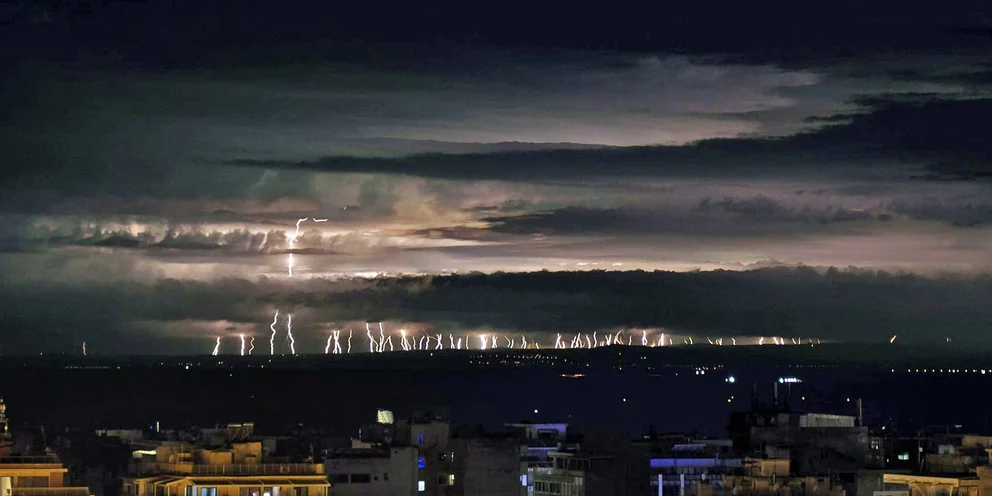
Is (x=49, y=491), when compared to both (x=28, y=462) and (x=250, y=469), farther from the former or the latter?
(x=250, y=469)

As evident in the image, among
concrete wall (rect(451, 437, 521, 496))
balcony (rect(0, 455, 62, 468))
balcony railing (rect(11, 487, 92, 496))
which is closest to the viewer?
balcony railing (rect(11, 487, 92, 496))

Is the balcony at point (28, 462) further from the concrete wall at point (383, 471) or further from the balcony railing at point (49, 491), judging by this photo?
the concrete wall at point (383, 471)

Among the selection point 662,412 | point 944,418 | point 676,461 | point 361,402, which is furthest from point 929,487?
point 361,402

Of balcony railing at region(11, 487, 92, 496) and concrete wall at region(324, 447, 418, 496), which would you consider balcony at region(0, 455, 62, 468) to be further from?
concrete wall at region(324, 447, 418, 496)

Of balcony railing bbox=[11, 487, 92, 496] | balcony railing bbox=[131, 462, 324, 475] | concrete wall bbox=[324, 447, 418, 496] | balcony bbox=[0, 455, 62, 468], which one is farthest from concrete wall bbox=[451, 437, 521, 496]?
balcony railing bbox=[11, 487, 92, 496]

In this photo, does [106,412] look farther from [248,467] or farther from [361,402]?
[248,467]

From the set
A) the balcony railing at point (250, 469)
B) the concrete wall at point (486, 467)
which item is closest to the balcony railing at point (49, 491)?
the balcony railing at point (250, 469)

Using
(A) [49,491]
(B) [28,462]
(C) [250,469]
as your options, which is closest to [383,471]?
(C) [250,469]

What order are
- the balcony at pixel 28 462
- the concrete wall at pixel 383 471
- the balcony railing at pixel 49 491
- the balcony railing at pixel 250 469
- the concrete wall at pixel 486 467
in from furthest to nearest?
the concrete wall at pixel 486 467 < the concrete wall at pixel 383 471 < the balcony railing at pixel 250 469 < the balcony at pixel 28 462 < the balcony railing at pixel 49 491
